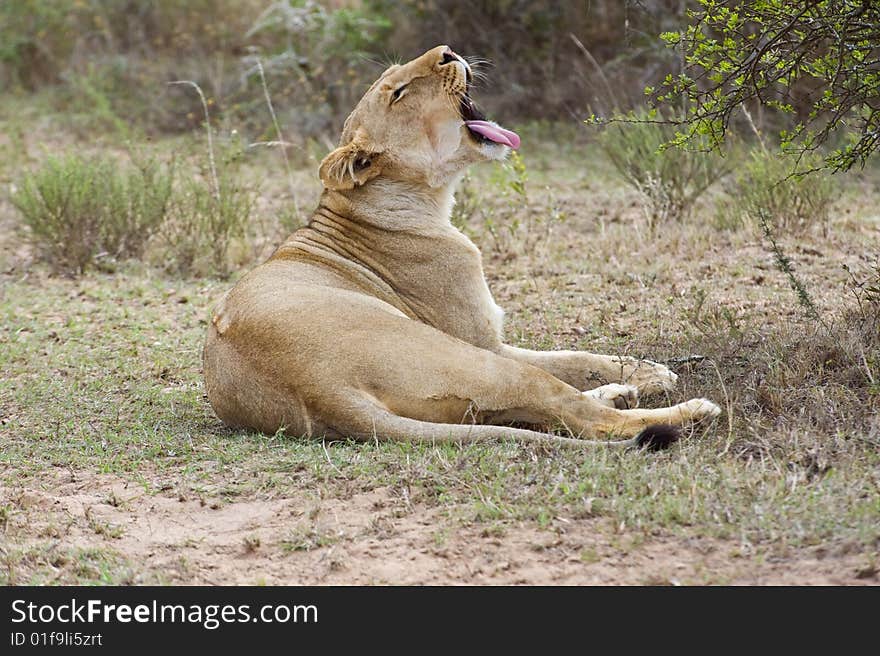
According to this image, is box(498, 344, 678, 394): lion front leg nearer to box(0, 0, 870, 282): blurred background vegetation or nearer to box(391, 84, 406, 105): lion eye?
box(391, 84, 406, 105): lion eye

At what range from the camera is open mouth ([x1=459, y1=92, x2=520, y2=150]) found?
514cm

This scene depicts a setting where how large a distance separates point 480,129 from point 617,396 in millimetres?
1328

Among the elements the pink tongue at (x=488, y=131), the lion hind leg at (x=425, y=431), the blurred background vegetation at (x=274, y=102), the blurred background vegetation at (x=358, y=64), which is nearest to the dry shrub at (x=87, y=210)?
the blurred background vegetation at (x=274, y=102)

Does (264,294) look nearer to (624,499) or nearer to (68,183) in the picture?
(624,499)

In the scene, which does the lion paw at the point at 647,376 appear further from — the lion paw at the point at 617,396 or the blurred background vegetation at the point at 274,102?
the blurred background vegetation at the point at 274,102

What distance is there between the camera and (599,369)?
16.2ft

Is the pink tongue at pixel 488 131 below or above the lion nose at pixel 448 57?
below

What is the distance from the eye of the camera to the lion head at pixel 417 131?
507cm

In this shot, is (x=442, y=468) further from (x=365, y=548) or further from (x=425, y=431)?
(x=365, y=548)

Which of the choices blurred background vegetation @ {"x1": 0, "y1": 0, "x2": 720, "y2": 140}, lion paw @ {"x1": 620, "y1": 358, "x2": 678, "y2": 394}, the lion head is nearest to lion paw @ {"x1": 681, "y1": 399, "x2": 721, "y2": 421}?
lion paw @ {"x1": 620, "y1": 358, "x2": 678, "y2": 394}

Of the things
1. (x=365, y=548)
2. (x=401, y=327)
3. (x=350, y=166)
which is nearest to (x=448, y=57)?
(x=350, y=166)

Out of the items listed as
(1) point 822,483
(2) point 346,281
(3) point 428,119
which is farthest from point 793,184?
(1) point 822,483

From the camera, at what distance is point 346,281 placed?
486cm

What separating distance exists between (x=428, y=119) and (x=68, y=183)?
386cm
